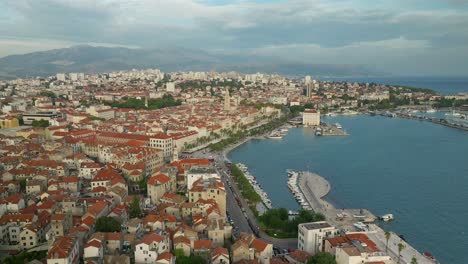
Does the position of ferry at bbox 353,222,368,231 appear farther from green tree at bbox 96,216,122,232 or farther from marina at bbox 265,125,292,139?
marina at bbox 265,125,292,139

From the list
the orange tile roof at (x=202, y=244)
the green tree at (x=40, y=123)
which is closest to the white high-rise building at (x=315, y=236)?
the orange tile roof at (x=202, y=244)

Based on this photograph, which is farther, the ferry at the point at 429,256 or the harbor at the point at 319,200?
the harbor at the point at 319,200

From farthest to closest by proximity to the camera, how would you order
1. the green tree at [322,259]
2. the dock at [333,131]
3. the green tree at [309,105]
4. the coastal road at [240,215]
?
the green tree at [309,105], the dock at [333,131], the coastal road at [240,215], the green tree at [322,259]

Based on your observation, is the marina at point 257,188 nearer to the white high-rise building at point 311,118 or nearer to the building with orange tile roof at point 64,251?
the building with orange tile roof at point 64,251

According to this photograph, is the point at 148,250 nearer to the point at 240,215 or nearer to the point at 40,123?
the point at 240,215

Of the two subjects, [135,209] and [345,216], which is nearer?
[135,209]

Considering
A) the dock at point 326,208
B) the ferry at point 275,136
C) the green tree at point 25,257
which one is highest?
the green tree at point 25,257

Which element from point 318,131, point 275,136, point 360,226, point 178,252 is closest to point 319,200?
point 360,226
